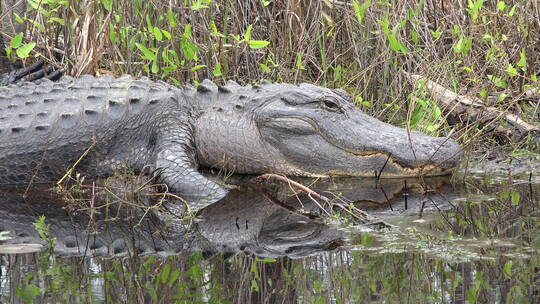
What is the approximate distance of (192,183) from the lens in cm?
593

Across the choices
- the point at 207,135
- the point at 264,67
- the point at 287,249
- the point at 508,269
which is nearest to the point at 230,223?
the point at 287,249

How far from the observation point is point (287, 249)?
4438mm

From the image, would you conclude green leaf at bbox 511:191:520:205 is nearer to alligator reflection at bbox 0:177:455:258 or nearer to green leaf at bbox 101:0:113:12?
alligator reflection at bbox 0:177:455:258

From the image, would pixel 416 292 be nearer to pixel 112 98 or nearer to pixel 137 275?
pixel 137 275

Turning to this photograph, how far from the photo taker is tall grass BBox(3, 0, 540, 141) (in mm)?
7266

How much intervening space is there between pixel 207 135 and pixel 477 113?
2.10 meters

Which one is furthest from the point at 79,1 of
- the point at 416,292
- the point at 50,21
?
the point at 416,292

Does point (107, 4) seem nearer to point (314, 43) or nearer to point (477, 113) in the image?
point (314, 43)

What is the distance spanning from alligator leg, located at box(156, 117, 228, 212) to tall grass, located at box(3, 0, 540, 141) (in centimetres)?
83

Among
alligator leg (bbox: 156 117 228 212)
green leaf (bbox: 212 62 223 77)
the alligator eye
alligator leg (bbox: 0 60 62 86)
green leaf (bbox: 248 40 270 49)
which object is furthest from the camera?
alligator leg (bbox: 0 60 62 86)

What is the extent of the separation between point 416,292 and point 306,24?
4.60 metres

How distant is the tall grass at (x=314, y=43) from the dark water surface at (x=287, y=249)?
1.52 meters

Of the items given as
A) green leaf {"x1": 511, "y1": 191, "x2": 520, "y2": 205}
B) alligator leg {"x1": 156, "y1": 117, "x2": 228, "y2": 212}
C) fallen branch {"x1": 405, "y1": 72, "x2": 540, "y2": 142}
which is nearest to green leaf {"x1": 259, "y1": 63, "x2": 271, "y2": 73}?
alligator leg {"x1": 156, "y1": 117, "x2": 228, "y2": 212}

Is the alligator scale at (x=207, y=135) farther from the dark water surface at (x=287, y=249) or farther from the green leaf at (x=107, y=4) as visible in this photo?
the green leaf at (x=107, y=4)
